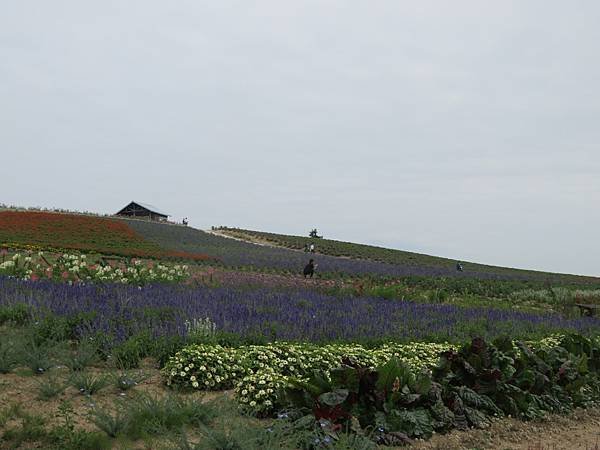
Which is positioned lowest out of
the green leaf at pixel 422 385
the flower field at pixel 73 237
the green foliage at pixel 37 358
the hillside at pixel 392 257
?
the green foliage at pixel 37 358

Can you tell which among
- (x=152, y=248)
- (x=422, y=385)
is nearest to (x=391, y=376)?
(x=422, y=385)

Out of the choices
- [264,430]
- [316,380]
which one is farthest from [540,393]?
[264,430]

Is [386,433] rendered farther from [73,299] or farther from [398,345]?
[73,299]

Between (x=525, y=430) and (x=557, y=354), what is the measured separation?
6.45ft

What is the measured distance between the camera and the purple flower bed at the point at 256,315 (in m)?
6.58

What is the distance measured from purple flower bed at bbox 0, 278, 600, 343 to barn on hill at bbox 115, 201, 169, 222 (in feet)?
147

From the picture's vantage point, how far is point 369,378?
466 centimetres

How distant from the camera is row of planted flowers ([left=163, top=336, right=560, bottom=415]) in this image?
4820 mm

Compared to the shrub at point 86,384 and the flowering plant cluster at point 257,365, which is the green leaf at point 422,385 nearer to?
the flowering plant cluster at point 257,365

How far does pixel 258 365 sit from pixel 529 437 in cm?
264

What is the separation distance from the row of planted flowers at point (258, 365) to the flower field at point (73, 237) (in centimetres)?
1343

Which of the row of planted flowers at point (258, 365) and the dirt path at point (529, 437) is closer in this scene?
the dirt path at point (529, 437)

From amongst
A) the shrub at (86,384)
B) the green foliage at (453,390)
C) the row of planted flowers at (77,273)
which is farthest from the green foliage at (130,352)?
the row of planted flowers at (77,273)

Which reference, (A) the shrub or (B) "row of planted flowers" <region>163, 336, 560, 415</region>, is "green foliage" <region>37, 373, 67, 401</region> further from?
(B) "row of planted flowers" <region>163, 336, 560, 415</region>
